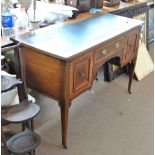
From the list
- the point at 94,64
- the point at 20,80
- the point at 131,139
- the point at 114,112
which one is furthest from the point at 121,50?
the point at 20,80

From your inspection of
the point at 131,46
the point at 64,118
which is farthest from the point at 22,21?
the point at 131,46

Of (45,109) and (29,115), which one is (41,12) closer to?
(45,109)

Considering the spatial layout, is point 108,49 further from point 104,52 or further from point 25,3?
point 25,3

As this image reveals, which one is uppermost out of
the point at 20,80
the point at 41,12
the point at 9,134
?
the point at 41,12

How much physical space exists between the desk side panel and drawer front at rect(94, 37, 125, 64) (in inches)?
13.4

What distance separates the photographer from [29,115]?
1.52 m

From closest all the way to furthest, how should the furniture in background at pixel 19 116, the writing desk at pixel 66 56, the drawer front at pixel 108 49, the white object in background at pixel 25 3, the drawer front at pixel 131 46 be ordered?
the furniture in background at pixel 19 116
the writing desk at pixel 66 56
the drawer front at pixel 108 49
the white object in background at pixel 25 3
the drawer front at pixel 131 46

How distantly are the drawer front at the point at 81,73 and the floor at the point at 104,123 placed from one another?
1.41 ft

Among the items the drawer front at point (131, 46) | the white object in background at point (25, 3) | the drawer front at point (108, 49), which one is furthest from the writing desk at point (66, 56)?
the white object in background at point (25, 3)

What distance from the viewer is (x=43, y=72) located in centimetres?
179

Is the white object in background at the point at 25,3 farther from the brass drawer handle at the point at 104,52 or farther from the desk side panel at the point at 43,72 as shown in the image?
the brass drawer handle at the point at 104,52

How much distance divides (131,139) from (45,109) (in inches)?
31.0

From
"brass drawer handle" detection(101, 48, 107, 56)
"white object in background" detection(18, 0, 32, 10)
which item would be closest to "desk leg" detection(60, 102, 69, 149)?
"brass drawer handle" detection(101, 48, 107, 56)

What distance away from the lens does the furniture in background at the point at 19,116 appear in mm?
1498
